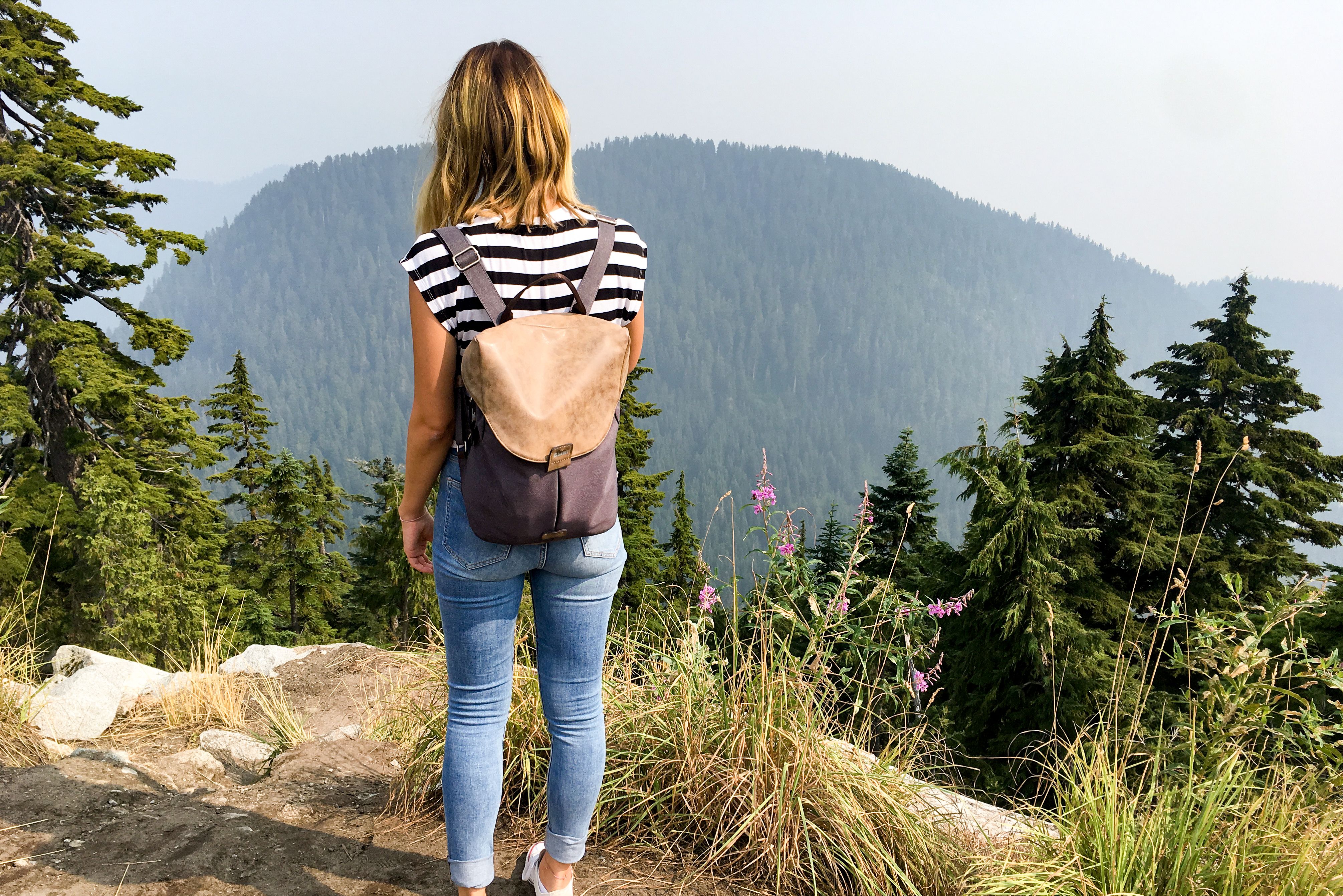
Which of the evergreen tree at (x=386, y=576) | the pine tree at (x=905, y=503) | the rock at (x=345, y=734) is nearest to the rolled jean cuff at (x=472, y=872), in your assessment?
the rock at (x=345, y=734)

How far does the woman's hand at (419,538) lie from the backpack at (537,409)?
0.77ft

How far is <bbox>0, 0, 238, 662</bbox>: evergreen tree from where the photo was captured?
12.1 m

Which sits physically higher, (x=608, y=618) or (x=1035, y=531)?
(x=608, y=618)

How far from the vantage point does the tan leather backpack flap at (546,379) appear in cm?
133

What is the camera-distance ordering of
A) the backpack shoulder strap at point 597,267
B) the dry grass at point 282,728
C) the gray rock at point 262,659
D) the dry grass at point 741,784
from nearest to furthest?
the backpack shoulder strap at point 597,267 → the dry grass at point 741,784 → the dry grass at point 282,728 → the gray rock at point 262,659

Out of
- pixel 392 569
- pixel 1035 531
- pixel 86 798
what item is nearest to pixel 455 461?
pixel 86 798

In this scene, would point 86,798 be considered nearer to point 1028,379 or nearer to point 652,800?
point 652,800

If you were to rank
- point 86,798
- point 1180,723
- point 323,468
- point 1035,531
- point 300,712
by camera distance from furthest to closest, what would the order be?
point 323,468 → point 1035,531 → point 300,712 → point 86,798 → point 1180,723

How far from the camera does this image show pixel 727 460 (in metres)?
183

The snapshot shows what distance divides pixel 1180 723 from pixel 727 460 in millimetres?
181439

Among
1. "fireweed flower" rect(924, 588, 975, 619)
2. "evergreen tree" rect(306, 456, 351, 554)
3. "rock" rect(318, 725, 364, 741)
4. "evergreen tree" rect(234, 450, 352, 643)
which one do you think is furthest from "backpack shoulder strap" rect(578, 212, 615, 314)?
"evergreen tree" rect(306, 456, 351, 554)

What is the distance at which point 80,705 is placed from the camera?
4.07 meters

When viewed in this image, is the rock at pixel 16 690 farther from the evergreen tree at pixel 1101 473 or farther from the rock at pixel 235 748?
the evergreen tree at pixel 1101 473

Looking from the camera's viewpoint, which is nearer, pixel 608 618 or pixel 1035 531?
pixel 608 618
